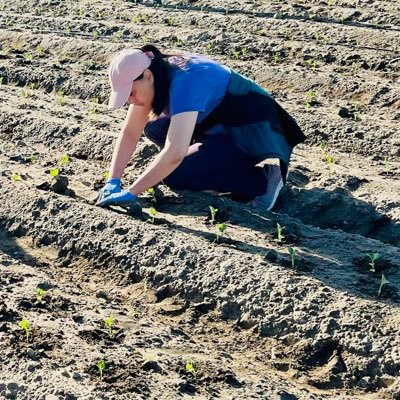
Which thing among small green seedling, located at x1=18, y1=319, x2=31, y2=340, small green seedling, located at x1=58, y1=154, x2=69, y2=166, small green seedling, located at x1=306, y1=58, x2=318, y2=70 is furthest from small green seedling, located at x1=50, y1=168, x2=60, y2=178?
small green seedling, located at x1=306, y1=58, x2=318, y2=70

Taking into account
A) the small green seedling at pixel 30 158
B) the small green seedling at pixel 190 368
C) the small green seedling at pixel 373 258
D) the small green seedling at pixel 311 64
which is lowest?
the small green seedling at pixel 30 158

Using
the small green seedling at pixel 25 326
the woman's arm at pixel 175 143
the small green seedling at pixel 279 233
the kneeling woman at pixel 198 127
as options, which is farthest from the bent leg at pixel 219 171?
the small green seedling at pixel 25 326

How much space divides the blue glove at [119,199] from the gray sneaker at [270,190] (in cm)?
81

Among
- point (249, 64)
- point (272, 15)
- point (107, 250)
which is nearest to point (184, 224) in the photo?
point (107, 250)

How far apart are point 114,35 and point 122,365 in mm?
6991

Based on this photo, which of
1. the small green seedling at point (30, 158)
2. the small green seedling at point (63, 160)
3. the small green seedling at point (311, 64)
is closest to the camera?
the small green seedling at point (63, 160)

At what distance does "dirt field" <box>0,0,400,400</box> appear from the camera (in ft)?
12.6

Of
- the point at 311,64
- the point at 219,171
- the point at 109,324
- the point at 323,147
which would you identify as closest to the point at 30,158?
the point at 219,171

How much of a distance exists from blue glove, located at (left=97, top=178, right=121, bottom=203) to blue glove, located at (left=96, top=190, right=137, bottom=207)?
0.08ft

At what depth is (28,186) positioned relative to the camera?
5.61m

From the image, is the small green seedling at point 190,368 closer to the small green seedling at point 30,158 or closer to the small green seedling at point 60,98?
the small green seedling at point 30,158

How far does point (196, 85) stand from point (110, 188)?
32.9 inches

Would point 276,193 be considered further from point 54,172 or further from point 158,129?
point 54,172

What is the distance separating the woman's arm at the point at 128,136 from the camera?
5.23m
